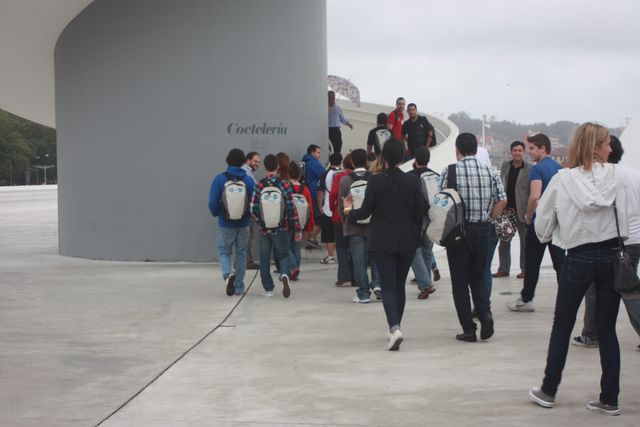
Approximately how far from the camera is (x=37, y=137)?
129 metres

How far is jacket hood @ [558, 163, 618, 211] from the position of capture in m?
5.48

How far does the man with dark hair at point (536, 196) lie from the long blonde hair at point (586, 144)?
2.96 metres

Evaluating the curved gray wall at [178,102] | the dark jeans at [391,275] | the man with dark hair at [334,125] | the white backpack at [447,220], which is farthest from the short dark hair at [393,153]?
the man with dark hair at [334,125]

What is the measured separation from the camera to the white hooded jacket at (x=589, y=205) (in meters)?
5.50

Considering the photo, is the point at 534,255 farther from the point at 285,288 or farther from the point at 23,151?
the point at 23,151

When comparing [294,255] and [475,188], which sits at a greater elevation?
[475,188]

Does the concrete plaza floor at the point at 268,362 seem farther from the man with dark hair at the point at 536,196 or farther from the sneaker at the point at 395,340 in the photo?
the man with dark hair at the point at 536,196

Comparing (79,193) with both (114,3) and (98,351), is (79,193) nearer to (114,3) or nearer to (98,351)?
(114,3)

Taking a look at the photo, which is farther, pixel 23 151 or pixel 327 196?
pixel 23 151

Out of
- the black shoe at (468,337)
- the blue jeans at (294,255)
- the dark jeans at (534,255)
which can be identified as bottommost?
the black shoe at (468,337)

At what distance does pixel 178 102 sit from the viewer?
14.1m

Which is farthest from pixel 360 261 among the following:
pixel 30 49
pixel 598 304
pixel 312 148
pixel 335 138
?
pixel 30 49

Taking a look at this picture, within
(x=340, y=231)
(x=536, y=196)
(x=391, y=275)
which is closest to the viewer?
(x=391, y=275)

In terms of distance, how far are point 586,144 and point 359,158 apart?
4915 millimetres
